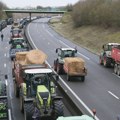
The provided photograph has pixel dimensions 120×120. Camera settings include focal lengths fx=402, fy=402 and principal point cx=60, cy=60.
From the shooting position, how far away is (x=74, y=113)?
1922 cm

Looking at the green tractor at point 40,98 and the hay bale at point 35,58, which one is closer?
the green tractor at point 40,98

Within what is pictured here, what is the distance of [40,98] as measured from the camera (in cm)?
1786

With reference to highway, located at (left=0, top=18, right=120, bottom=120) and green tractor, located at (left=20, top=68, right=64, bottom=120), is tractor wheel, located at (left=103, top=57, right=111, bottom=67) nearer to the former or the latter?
highway, located at (left=0, top=18, right=120, bottom=120)

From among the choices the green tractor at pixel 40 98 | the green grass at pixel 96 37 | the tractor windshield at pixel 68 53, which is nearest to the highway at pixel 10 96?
the green tractor at pixel 40 98

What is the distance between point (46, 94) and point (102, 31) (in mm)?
60145

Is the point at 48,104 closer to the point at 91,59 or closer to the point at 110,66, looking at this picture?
the point at 110,66

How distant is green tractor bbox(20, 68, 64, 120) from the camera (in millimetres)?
17922

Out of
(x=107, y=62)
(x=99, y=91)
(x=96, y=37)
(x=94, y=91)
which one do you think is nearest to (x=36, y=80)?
(x=94, y=91)

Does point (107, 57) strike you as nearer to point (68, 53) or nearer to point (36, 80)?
point (68, 53)

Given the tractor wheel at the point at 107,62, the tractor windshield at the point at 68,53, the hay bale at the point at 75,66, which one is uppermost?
the tractor windshield at the point at 68,53

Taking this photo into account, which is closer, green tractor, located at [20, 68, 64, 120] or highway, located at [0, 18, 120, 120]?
green tractor, located at [20, 68, 64, 120]

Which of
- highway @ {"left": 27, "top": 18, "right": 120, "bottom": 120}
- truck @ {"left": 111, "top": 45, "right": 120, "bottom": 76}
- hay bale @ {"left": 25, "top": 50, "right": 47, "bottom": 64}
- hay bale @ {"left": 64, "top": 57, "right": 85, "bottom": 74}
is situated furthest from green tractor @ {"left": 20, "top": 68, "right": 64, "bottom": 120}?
truck @ {"left": 111, "top": 45, "right": 120, "bottom": 76}

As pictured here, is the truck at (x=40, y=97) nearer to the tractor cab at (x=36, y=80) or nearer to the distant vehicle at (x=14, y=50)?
the tractor cab at (x=36, y=80)

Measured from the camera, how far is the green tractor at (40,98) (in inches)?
706
